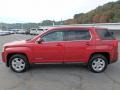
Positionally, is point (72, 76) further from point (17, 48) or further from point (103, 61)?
point (17, 48)

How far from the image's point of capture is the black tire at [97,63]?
324 inches

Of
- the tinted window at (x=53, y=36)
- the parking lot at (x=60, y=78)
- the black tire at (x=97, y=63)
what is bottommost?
the parking lot at (x=60, y=78)

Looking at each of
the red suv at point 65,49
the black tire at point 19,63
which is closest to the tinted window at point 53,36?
the red suv at point 65,49

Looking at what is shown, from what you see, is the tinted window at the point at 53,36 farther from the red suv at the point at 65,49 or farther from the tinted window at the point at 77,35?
the tinted window at the point at 77,35

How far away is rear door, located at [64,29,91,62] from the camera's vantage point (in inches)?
319

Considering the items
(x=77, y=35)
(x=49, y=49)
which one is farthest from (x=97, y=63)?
(x=49, y=49)

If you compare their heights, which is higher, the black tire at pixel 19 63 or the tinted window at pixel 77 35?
the tinted window at pixel 77 35

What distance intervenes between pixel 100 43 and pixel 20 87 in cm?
344

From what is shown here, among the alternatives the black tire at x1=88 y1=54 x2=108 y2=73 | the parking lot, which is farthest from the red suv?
the parking lot

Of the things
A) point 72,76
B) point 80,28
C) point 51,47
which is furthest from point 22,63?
point 80,28

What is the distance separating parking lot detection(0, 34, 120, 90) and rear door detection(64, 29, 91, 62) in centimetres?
55

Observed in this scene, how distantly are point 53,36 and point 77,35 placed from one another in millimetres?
899

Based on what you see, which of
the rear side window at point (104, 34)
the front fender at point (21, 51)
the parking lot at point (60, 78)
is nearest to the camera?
the parking lot at point (60, 78)

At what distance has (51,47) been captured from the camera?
8.07 metres
